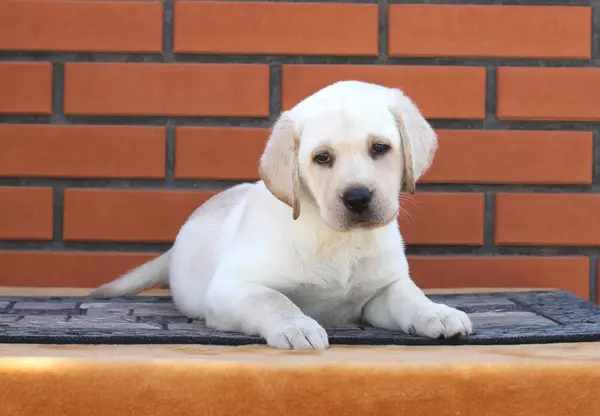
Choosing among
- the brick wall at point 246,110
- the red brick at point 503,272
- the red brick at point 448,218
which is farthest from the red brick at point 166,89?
the red brick at point 503,272

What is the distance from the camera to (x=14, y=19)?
2879 mm

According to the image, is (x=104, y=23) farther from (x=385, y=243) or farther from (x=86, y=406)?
(x=86, y=406)

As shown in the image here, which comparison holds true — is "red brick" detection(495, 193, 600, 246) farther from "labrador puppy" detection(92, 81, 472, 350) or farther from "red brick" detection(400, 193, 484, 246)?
"labrador puppy" detection(92, 81, 472, 350)

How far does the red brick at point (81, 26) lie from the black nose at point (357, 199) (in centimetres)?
127

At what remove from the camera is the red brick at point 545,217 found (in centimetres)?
296

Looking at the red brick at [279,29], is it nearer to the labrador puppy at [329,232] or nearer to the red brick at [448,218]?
the red brick at [448,218]

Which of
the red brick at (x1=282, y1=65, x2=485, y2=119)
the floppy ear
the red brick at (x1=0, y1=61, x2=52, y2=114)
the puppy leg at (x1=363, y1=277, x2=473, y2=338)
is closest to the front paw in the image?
the puppy leg at (x1=363, y1=277, x2=473, y2=338)

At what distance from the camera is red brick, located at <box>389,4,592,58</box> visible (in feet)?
9.59

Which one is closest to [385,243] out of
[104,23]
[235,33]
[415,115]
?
[415,115]

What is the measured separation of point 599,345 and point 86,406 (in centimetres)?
106

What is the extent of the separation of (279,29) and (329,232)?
3.40 feet

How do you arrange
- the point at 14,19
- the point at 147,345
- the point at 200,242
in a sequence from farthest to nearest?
the point at 14,19
the point at 200,242
the point at 147,345

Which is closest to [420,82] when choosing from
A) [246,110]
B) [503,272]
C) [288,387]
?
[246,110]

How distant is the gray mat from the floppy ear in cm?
32
